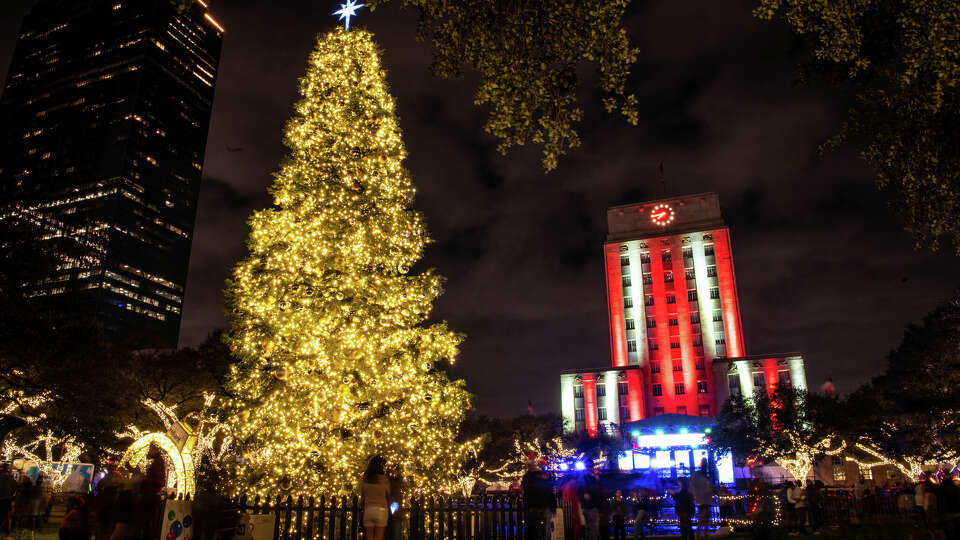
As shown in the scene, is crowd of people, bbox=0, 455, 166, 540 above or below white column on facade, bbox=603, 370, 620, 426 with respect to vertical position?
below

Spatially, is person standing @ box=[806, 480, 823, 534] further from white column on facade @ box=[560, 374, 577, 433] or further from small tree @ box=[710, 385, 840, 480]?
white column on facade @ box=[560, 374, 577, 433]

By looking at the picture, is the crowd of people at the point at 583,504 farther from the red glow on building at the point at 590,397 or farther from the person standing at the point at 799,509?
the red glow on building at the point at 590,397

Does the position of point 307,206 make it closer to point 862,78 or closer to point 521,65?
point 521,65

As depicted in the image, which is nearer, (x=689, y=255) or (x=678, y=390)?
(x=678, y=390)

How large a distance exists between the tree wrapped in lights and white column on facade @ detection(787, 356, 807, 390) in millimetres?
86942

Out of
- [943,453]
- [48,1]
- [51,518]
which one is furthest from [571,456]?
[48,1]

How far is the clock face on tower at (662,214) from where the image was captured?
104m

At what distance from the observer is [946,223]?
37.5ft

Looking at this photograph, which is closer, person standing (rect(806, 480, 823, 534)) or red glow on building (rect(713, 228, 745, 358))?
person standing (rect(806, 480, 823, 534))

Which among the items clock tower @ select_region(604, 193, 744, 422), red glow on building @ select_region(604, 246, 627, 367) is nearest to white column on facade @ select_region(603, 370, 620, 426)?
clock tower @ select_region(604, 193, 744, 422)

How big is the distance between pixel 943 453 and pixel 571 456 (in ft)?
130

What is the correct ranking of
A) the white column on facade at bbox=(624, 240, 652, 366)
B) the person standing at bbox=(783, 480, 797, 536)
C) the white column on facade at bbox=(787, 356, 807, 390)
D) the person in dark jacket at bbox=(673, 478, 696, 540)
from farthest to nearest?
the white column on facade at bbox=(624, 240, 652, 366) < the white column on facade at bbox=(787, 356, 807, 390) < the person standing at bbox=(783, 480, 797, 536) < the person in dark jacket at bbox=(673, 478, 696, 540)

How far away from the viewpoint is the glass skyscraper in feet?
457

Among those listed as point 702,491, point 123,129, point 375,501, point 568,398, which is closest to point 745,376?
point 568,398
